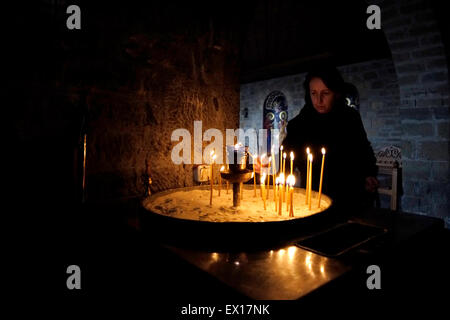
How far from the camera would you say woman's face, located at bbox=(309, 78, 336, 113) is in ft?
9.01

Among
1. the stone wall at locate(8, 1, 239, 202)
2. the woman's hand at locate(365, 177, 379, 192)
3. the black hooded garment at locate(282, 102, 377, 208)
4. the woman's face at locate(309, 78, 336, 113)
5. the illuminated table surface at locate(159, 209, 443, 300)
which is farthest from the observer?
the black hooded garment at locate(282, 102, 377, 208)

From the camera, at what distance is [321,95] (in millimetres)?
2777

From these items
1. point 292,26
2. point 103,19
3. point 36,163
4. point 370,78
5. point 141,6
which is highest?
point 292,26

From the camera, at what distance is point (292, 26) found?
8227 mm

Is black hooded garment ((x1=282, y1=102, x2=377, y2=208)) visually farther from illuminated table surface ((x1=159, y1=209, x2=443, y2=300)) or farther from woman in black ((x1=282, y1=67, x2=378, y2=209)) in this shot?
illuminated table surface ((x1=159, y1=209, x2=443, y2=300))

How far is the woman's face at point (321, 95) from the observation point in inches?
108

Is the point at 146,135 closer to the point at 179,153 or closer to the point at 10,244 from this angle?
the point at 179,153

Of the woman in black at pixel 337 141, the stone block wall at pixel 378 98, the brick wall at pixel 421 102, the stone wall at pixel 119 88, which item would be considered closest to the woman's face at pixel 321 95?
the woman in black at pixel 337 141

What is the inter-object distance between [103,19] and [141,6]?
0.31 meters

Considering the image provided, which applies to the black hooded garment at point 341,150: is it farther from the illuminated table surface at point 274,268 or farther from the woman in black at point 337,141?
the illuminated table surface at point 274,268

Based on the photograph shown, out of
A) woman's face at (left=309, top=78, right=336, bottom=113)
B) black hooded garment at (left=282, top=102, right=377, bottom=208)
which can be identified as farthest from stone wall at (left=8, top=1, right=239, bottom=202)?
black hooded garment at (left=282, top=102, right=377, bottom=208)

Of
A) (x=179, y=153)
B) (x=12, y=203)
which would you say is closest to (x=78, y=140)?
(x=12, y=203)

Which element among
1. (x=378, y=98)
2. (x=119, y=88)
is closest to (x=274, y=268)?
(x=119, y=88)

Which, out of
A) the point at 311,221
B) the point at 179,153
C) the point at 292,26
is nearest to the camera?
the point at 311,221
